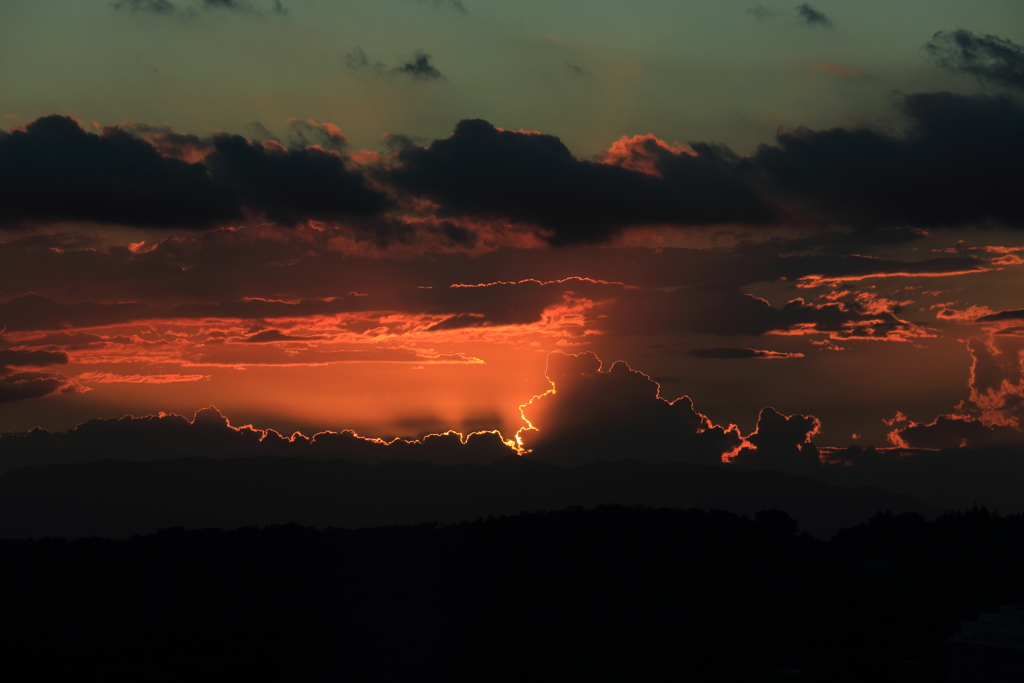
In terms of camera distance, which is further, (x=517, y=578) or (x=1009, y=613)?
(x=517, y=578)

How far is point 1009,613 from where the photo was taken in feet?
403

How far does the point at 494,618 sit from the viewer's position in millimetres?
162500

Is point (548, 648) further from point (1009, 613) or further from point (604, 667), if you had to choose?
point (1009, 613)

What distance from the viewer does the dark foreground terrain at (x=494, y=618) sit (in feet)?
440

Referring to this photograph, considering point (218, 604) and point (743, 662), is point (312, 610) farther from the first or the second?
point (743, 662)

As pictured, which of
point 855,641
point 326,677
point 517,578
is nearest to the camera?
point 326,677

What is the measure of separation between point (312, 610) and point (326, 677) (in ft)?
111

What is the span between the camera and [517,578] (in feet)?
595

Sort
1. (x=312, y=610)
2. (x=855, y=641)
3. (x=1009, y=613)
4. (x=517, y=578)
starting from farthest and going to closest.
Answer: (x=517, y=578)
(x=312, y=610)
(x=855, y=641)
(x=1009, y=613)

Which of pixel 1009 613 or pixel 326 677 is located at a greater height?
pixel 1009 613

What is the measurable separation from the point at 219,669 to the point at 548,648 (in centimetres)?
4261

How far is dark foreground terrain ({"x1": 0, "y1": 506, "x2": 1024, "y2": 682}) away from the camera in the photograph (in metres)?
134

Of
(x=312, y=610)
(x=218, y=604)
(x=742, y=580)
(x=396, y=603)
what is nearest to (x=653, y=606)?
(x=742, y=580)

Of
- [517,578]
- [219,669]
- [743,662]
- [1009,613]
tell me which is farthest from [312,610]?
[1009,613]
